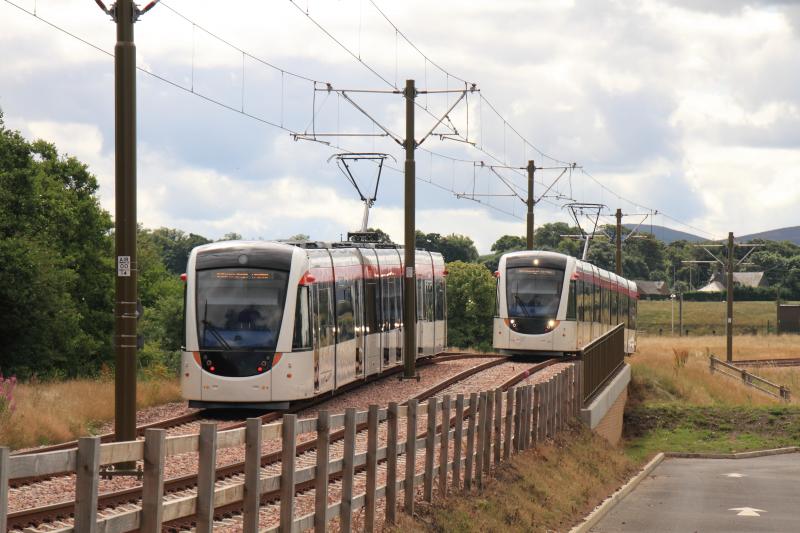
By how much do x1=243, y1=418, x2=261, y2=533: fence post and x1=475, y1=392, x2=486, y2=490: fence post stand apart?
7.48m

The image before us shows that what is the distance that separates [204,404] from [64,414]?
3.63 m

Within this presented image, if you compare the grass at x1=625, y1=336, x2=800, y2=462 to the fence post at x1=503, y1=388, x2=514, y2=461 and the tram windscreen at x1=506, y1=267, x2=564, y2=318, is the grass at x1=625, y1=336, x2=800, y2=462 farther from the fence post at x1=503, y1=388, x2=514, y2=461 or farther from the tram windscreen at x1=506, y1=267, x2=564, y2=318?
the fence post at x1=503, y1=388, x2=514, y2=461

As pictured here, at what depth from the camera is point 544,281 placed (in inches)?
1529

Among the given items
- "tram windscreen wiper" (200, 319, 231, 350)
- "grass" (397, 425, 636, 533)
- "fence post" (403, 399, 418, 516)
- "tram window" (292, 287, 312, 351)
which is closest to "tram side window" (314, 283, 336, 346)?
"tram window" (292, 287, 312, 351)

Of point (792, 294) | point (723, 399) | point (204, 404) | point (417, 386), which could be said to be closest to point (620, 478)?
point (417, 386)

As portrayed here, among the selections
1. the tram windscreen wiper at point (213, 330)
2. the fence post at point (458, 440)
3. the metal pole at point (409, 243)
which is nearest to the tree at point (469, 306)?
the metal pole at point (409, 243)

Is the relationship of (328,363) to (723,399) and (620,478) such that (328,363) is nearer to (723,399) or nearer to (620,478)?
(620,478)

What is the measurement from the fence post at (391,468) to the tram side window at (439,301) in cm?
2484

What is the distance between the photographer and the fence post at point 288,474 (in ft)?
34.9

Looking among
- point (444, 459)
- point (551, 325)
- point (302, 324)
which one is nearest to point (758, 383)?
point (551, 325)

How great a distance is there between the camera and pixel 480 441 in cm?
1758

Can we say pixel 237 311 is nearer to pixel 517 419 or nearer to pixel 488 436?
pixel 517 419

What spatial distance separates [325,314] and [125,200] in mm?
9868

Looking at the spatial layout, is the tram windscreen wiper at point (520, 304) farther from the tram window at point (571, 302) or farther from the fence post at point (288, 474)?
the fence post at point (288, 474)
